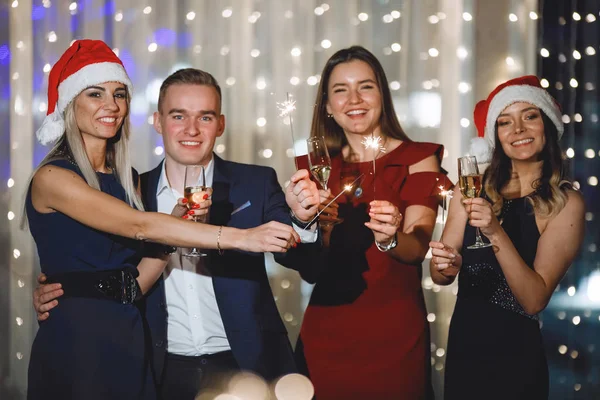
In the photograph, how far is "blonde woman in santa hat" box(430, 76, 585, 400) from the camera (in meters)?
2.39

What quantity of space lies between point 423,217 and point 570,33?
1852mm

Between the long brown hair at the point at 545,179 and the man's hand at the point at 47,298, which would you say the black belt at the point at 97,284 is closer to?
the man's hand at the point at 47,298

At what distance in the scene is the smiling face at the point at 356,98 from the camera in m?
2.67

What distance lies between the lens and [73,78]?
240 centimetres

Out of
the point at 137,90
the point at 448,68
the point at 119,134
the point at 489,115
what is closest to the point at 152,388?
the point at 119,134

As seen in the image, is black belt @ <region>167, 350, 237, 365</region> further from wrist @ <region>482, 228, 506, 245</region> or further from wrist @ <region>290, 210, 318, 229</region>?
wrist @ <region>482, 228, 506, 245</region>

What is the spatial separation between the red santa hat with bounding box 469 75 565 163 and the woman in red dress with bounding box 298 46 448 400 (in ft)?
0.63

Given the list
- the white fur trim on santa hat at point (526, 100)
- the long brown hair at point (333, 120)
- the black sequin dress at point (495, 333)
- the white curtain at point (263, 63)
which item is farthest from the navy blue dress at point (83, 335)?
the white curtain at point (263, 63)

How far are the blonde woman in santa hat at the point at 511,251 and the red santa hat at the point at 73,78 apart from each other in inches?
50.7

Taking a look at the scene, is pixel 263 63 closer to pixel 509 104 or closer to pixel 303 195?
pixel 509 104

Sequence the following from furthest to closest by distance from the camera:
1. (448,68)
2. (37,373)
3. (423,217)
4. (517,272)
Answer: (448,68), (423,217), (517,272), (37,373)

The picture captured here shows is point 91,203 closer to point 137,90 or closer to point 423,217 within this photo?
point 423,217

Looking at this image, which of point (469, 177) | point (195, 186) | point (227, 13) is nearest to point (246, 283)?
point (195, 186)

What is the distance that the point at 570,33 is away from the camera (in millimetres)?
3805
